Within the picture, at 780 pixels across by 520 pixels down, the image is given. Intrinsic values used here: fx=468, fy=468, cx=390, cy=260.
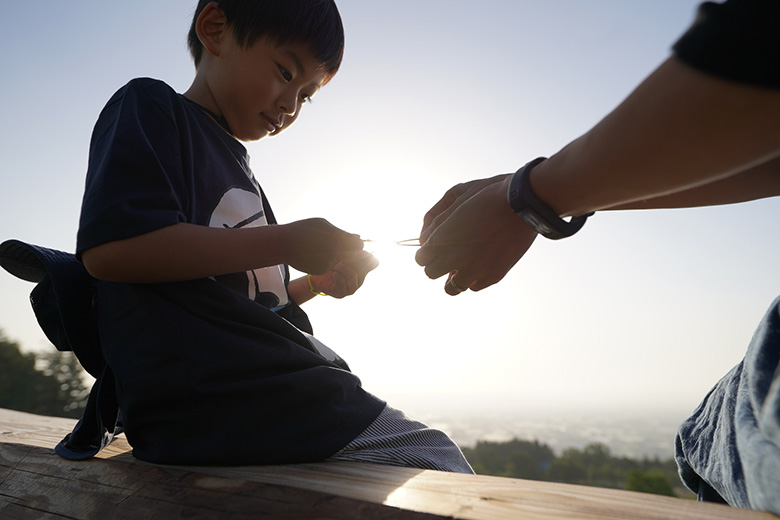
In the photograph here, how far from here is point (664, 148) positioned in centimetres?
72

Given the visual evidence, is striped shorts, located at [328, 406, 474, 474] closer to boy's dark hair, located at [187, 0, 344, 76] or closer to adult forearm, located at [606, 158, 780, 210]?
adult forearm, located at [606, 158, 780, 210]

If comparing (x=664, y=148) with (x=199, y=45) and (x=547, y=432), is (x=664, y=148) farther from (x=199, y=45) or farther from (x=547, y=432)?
(x=547, y=432)

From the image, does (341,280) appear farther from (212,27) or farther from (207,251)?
(212,27)

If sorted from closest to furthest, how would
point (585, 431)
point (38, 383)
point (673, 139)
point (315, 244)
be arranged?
point (673, 139)
point (315, 244)
point (38, 383)
point (585, 431)

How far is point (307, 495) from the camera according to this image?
82 cm

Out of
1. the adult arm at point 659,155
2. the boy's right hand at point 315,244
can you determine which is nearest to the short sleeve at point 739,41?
the adult arm at point 659,155

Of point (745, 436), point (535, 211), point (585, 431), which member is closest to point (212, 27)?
point (535, 211)

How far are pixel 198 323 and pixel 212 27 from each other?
45.5 inches

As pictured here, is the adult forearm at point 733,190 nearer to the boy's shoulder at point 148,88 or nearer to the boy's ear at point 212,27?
the boy's shoulder at point 148,88

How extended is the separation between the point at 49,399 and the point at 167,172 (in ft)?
84.2

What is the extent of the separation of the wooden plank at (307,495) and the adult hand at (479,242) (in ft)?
1.75

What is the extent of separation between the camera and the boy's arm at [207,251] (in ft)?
3.46

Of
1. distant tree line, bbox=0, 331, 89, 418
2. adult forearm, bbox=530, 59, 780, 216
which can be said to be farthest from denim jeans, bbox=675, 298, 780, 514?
distant tree line, bbox=0, 331, 89, 418

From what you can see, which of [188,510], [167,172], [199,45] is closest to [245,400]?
[188,510]
